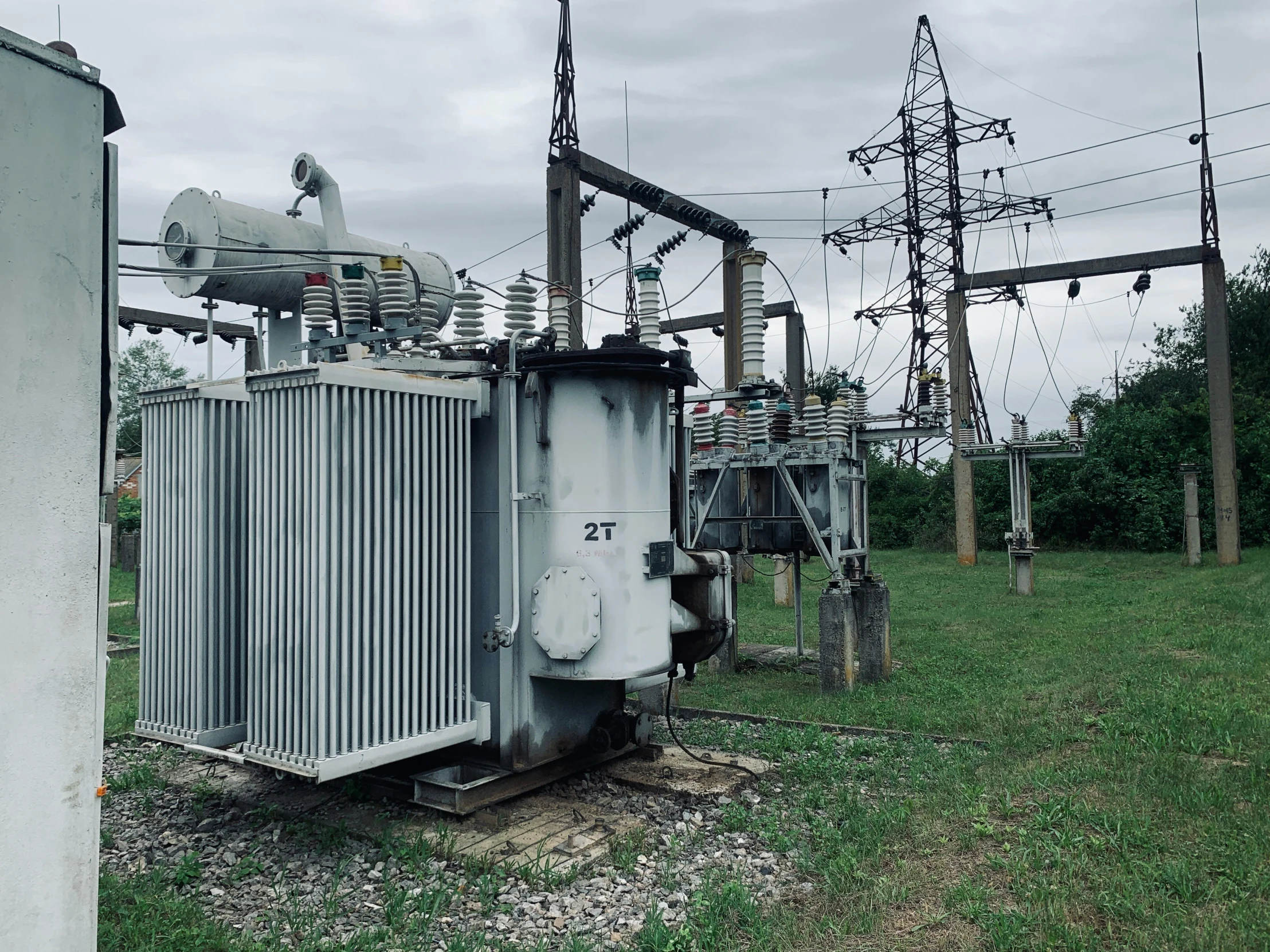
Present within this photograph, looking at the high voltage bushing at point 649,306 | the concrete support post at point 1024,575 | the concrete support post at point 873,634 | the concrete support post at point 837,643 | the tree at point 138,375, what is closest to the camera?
the high voltage bushing at point 649,306

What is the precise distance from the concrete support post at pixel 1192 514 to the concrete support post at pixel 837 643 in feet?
51.7

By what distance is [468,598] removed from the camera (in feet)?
19.1

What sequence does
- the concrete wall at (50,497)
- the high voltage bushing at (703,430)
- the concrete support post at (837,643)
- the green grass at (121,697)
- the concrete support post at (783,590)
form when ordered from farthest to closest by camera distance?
the concrete support post at (783,590)
the high voltage bushing at (703,430)
the concrete support post at (837,643)
the green grass at (121,697)
the concrete wall at (50,497)

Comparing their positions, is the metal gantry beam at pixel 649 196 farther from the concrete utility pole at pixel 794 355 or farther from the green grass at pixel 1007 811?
the green grass at pixel 1007 811

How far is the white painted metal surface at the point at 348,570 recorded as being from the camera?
496 centimetres

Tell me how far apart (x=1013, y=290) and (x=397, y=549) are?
21.3 meters

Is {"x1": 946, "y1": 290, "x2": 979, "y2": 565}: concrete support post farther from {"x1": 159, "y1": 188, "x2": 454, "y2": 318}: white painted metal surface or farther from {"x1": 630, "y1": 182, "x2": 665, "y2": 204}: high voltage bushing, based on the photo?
{"x1": 159, "y1": 188, "x2": 454, "y2": 318}: white painted metal surface

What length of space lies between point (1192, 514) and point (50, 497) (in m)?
24.1

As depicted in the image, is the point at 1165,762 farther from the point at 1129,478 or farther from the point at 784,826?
the point at 1129,478

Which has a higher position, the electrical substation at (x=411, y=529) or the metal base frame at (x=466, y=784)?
the electrical substation at (x=411, y=529)

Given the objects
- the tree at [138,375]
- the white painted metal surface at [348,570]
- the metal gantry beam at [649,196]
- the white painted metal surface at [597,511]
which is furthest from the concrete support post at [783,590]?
the tree at [138,375]

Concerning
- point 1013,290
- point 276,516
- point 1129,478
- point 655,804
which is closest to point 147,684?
point 276,516

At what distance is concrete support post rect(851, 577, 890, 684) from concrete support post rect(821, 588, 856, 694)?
0.49 m

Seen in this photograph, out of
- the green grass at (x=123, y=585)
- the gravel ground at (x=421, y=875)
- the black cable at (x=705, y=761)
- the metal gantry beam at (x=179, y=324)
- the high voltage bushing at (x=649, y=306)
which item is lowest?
the gravel ground at (x=421, y=875)
